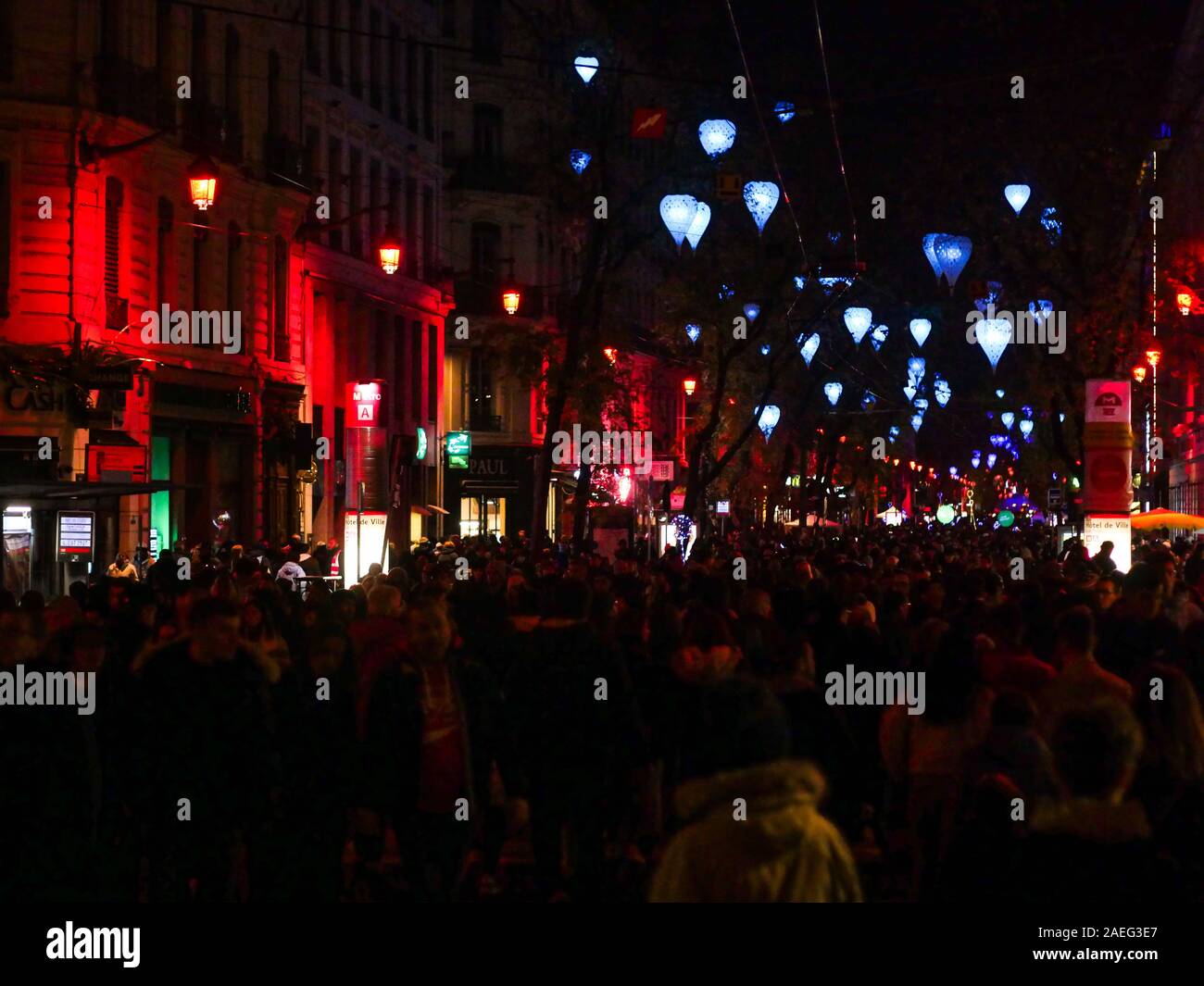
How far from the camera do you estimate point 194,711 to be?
862 cm

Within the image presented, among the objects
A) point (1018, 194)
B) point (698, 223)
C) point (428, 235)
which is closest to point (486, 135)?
point (428, 235)

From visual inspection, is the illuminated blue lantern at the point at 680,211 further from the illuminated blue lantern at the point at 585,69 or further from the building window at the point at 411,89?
the building window at the point at 411,89

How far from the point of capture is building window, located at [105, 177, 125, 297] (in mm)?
33031

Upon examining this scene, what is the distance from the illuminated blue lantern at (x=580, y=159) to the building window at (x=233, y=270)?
783 cm

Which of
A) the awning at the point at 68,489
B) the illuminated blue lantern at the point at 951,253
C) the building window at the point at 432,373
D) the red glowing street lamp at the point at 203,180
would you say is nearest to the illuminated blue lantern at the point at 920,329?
the illuminated blue lantern at the point at 951,253

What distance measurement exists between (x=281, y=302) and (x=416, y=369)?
13068 millimetres

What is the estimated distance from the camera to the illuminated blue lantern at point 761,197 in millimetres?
33344

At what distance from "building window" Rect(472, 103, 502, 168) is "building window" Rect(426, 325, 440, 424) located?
824cm

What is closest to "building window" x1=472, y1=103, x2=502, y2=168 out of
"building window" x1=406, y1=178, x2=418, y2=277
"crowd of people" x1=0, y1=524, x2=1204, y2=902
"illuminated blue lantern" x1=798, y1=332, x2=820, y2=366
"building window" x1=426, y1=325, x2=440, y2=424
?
"building window" x1=426, y1=325, x2=440, y2=424

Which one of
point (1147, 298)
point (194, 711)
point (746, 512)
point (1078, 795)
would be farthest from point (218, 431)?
point (746, 512)

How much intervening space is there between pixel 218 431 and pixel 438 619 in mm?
30124

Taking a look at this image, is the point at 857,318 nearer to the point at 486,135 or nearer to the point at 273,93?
the point at 273,93

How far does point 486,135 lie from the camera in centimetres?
6284
